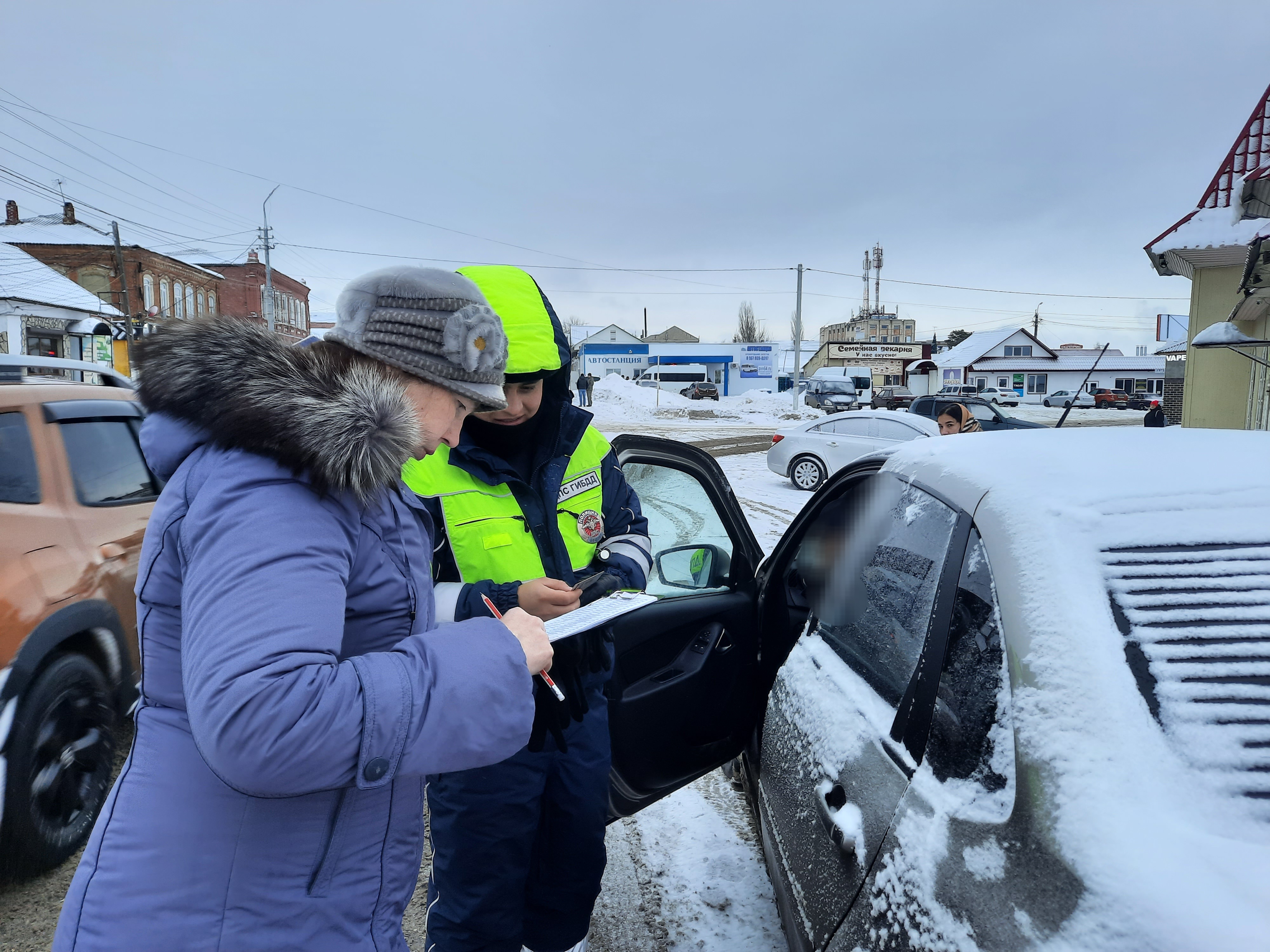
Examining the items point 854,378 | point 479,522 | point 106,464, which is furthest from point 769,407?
point 479,522

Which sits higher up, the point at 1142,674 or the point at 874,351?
the point at 874,351

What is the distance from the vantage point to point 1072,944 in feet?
2.83

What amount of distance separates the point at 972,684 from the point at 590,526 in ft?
3.41

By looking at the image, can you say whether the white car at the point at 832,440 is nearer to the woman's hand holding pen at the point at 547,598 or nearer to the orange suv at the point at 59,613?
the orange suv at the point at 59,613

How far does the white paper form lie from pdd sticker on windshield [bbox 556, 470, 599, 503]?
1.17 ft

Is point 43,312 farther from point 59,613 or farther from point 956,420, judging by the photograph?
point 956,420

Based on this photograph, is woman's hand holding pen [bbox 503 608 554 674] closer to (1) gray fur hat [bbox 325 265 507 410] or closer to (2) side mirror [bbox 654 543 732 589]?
(1) gray fur hat [bbox 325 265 507 410]

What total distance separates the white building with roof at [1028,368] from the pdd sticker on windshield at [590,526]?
2212 inches

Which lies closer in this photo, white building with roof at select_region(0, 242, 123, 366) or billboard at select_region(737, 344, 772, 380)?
white building with roof at select_region(0, 242, 123, 366)

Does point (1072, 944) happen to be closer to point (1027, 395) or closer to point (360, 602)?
point (360, 602)

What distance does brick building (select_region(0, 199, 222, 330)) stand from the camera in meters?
34.2

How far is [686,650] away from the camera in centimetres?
263

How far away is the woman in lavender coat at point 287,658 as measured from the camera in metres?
0.83

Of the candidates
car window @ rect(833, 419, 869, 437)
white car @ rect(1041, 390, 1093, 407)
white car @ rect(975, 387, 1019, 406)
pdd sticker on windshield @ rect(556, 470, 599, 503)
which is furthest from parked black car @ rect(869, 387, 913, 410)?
pdd sticker on windshield @ rect(556, 470, 599, 503)
